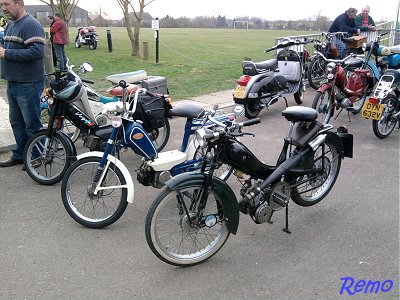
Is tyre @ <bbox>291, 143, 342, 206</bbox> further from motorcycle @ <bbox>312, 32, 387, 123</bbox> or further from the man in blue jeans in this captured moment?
the man in blue jeans

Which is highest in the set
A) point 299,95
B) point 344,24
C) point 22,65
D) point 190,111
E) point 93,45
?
point 344,24

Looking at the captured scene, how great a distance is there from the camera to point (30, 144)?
14.8 ft

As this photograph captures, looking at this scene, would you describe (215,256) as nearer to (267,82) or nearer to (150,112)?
(150,112)

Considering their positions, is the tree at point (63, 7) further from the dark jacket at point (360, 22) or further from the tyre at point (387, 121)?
the tyre at point (387, 121)

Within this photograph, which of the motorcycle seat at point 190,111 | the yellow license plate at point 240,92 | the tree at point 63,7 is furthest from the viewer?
the tree at point 63,7

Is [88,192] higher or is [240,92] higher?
[240,92]

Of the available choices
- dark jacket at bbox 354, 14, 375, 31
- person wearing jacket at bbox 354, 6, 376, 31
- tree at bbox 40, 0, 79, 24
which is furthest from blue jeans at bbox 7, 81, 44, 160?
tree at bbox 40, 0, 79, 24

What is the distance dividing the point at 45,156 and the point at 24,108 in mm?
669

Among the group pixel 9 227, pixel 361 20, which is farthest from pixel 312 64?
pixel 9 227

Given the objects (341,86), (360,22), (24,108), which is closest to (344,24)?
(360,22)

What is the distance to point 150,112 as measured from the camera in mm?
4559

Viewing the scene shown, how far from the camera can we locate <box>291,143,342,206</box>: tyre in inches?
149

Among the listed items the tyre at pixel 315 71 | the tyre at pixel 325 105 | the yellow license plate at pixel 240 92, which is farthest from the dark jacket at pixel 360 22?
the yellow license plate at pixel 240 92

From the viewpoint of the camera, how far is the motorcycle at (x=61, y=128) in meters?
4.39
